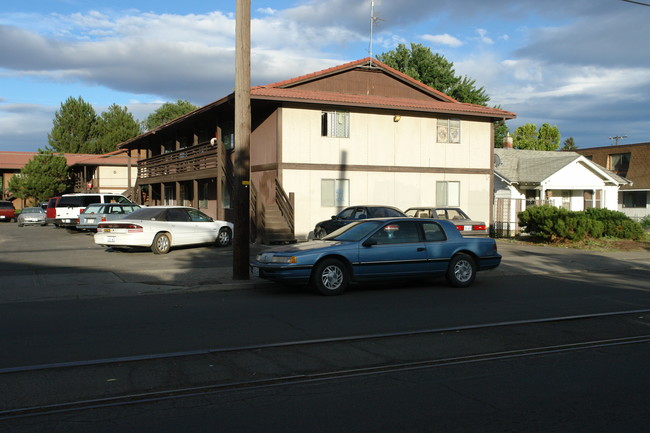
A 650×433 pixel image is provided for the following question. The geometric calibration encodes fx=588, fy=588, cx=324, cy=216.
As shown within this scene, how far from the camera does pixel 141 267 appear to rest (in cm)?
1485

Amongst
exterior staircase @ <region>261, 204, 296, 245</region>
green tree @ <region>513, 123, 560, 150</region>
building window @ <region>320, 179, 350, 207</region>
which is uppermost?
green tree @ <region>513, 123, 560, 150</region>

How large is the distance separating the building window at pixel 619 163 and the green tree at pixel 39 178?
152 feet

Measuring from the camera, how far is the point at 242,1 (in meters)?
12.3

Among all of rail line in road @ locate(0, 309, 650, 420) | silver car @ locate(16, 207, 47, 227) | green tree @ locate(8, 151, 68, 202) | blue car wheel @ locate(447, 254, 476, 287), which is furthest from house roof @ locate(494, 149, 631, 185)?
green tree @ locate(8, 151, 68, 202)

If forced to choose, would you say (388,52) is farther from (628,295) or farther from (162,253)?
(628,295)

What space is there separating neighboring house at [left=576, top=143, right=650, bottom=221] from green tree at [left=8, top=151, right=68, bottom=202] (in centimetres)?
4609

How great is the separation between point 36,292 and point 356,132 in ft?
49.4

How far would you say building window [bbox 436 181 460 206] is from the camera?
1003 inches

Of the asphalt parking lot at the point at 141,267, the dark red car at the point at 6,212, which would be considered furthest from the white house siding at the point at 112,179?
the asphalt parking lot at the point at 141,267

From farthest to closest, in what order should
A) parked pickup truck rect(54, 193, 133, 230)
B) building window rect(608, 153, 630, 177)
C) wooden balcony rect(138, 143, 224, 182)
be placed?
building window rect(608, 153, 630, 177) → parked pickup truck rect(54, 193, 133, 230) → wooden balcony rect(138, 143, 224, 182)

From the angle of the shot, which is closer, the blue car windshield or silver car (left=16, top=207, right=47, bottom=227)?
the blue car windshield

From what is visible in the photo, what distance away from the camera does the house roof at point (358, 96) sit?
21922 millimetres

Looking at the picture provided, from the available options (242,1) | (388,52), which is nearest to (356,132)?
(242,1)

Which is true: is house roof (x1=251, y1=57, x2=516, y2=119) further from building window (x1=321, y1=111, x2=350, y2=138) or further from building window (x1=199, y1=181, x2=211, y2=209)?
building window (x1=199, y1=181, x2=211, y2=209)
